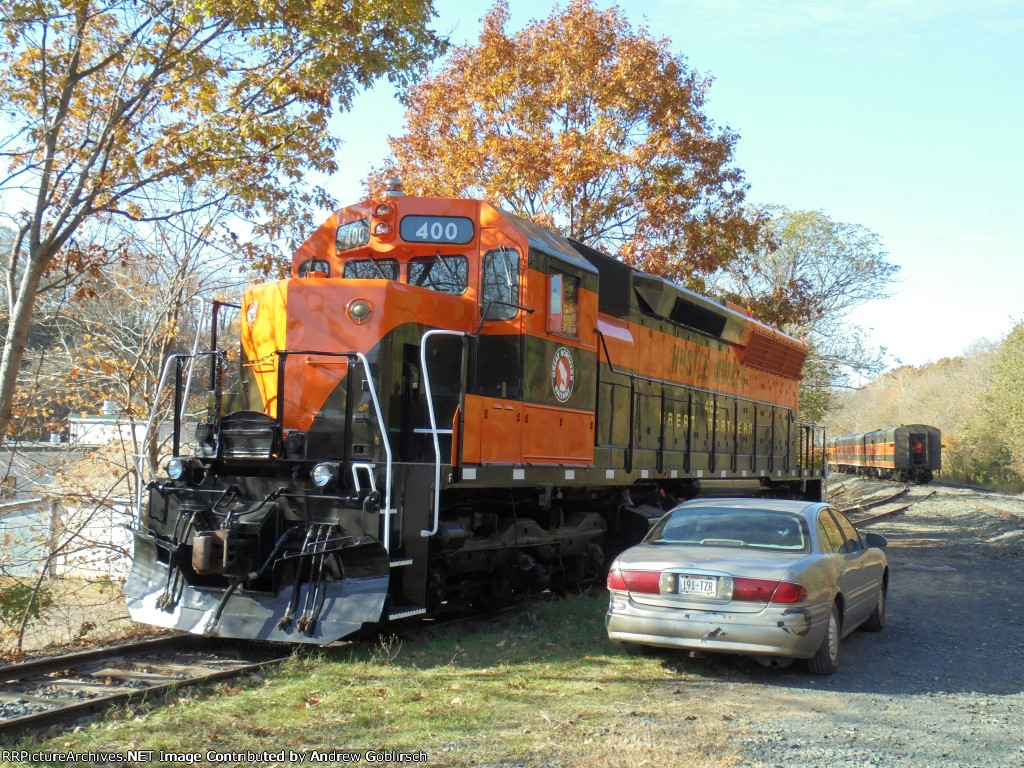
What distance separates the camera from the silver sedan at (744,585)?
6.42m

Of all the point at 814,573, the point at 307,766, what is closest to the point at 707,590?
the point at 814,573

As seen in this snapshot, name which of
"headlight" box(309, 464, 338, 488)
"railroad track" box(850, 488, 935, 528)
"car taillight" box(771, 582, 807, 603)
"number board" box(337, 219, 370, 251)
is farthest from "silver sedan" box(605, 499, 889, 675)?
"railroad track" box(850, 488, 935, 528)

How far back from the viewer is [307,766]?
4590 mm

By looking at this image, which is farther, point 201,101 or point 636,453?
point 636,453

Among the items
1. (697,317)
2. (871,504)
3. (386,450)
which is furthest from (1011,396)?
(386,450)

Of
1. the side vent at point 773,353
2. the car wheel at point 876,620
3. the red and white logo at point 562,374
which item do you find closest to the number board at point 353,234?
the red and white logo at point 562,374

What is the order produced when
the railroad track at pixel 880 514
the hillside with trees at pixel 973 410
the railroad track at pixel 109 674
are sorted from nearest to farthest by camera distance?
the railroad track at pixel 109 674
the railroad track at pixel 880 514
the hillside with trees at pixel 973 410

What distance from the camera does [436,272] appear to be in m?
8.68

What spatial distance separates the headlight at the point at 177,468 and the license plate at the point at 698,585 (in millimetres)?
4303

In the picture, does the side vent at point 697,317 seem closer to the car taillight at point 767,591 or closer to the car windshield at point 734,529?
the car windshield at point 734,529

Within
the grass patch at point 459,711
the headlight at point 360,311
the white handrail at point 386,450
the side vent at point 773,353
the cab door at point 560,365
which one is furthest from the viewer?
the side vent at point 773,353

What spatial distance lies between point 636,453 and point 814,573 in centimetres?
440

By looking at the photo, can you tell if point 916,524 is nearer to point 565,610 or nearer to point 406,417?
point 565,610

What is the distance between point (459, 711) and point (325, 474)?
91.5 inches
